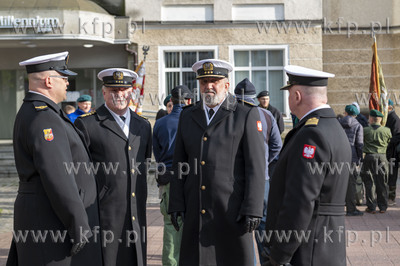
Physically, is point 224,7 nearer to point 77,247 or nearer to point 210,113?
point 210,113

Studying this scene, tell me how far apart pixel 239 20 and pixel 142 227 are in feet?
41.3

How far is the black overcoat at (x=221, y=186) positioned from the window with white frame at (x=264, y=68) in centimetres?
1260

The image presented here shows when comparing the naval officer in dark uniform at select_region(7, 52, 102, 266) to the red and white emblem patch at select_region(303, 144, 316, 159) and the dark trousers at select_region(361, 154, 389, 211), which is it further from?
the dark trousers at select_region(361, 154, 389, 211)

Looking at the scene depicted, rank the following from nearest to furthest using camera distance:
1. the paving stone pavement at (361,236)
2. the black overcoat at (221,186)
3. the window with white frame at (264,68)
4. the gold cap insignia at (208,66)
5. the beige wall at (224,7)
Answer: the black overcoat at (221,186), the gold cap insignia at (208,66), the paving stone pavement at (361,236), the beige wall at (224,7), the window with white frame at (264,68)

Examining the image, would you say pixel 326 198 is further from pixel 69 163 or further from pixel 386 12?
pixel 386 12

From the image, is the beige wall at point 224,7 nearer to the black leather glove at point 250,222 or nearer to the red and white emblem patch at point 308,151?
the black leather glove at point 250,222

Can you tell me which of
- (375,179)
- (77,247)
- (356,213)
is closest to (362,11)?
(375,179)

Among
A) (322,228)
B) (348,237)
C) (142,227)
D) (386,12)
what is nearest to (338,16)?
(386,12)

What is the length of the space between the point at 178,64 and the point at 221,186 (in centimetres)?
1282

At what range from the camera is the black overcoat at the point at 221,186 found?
16.2 feet

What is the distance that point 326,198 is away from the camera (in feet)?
12.6

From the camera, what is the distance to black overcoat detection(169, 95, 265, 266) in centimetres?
494

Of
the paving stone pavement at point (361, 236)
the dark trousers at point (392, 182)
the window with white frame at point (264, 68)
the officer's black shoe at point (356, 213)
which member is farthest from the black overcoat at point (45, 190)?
the window with white frame at point (264, 68)

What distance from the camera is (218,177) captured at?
4.99 m
